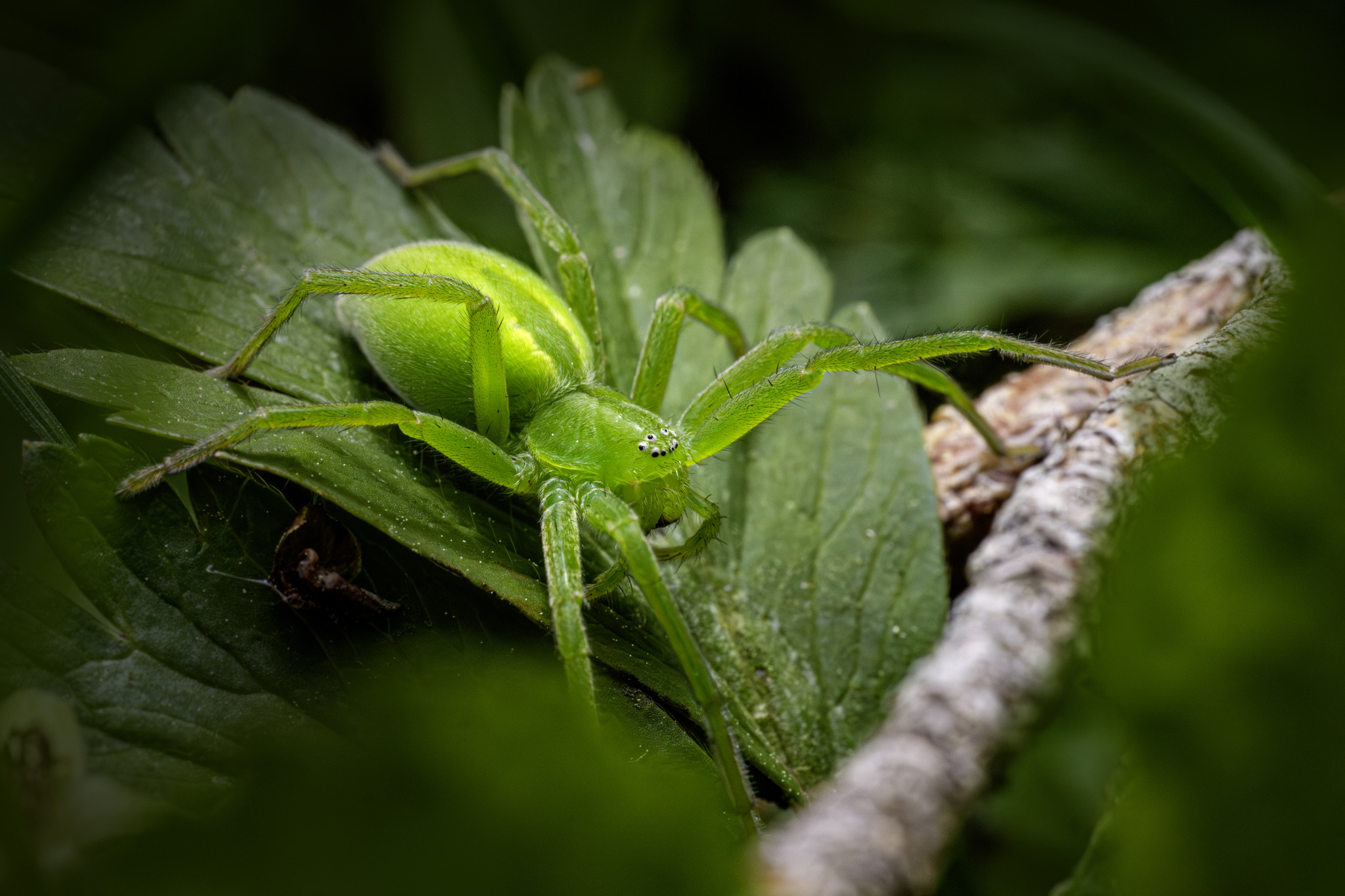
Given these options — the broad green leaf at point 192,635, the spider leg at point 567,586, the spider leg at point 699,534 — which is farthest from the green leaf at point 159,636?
the spider leg at point 699,534

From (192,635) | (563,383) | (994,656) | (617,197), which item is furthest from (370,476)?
(617,197)

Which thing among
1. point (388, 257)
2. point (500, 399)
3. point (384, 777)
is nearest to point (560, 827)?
point (384, 777)

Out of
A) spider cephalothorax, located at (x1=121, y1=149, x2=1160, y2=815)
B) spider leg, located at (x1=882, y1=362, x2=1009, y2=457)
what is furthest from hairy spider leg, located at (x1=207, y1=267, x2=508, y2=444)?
spider leg, located at (x1=882, y1=362, x2=1009, y2=457)

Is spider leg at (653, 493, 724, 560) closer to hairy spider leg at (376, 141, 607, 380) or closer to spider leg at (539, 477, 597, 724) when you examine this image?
spider leg at (539, 477, 597, 724)

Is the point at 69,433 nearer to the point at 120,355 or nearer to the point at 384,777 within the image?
the point at 120,355

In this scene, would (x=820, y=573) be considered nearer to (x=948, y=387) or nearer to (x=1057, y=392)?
(x=948, y=387)
